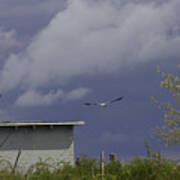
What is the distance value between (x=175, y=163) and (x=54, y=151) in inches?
324

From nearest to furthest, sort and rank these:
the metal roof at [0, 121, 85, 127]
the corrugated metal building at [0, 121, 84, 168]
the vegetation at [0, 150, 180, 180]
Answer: the vegetation at [0, 150, 180, 180]
the metal roof at [0, 121, 85, 127]
the corrugated metal building at [0, 121, 84, 168]

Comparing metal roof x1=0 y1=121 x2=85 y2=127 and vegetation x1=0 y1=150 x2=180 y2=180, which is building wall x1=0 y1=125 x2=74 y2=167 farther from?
vegetation x1=0 y1=150 x2=180 y2=180

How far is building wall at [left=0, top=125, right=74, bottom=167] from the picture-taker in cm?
2356

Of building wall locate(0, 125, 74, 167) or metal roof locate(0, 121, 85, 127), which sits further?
building wall locate(0, 125, 74, 167)

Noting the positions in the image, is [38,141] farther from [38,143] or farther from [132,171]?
[132,171]

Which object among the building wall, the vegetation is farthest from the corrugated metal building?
the vegetation

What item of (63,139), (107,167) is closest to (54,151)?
(63,139)

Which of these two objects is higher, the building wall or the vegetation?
the building wall

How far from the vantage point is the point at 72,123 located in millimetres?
23750

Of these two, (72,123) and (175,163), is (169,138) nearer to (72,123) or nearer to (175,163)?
(175,163)

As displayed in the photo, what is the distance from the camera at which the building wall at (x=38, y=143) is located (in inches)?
928

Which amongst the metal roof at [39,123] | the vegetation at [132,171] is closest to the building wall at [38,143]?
the metal roof at [39,123]

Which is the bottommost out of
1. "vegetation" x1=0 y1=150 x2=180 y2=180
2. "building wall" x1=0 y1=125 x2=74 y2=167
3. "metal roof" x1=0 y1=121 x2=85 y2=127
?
"vegetation" x1=0 y1=150 x2=180 y2=180

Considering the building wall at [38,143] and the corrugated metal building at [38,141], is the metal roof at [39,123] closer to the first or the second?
the corrugated metal building at [38,141]
